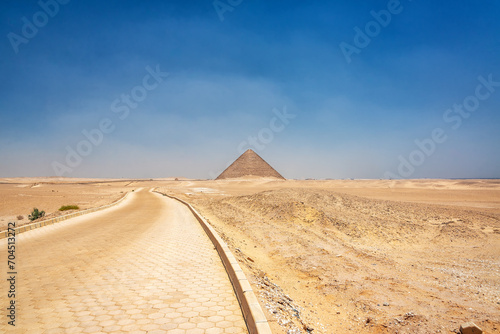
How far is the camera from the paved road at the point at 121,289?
3297 millimetres

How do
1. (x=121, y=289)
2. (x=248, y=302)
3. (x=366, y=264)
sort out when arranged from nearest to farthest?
(x=248, y=302), (x=121, y=289), (x=366, y=264)

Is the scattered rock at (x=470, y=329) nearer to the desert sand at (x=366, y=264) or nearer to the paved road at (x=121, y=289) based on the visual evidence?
Answer: the desert sand at (x=366, y=264)

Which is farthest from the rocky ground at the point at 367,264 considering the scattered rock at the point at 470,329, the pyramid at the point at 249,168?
the pyramid at the point at 249,168

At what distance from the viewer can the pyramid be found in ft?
331

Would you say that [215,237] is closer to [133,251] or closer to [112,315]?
[133,251]

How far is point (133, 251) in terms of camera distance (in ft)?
22.5

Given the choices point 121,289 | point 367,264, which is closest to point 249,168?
point 367,264

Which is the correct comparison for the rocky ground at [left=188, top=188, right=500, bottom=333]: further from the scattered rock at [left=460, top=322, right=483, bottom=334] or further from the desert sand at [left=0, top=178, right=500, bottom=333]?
the scattered rock at [left=460, top=322, right=483, bottom=334]

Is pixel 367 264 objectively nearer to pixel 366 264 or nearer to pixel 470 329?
pixel 366 264

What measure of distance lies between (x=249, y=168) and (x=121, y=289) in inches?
3878

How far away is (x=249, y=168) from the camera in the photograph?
102812 millimetres

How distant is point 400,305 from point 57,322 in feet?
20.4

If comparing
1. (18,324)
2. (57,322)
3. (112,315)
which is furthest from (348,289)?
(18,324)

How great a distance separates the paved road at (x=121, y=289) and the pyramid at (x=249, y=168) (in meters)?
92.6
